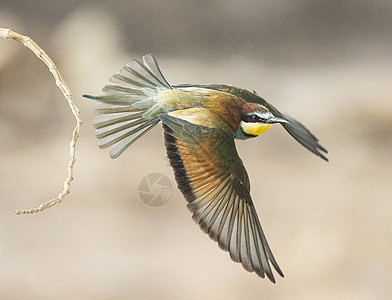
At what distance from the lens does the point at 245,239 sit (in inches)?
27.2

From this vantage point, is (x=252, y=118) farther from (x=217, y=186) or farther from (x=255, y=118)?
(x=217, y=186)

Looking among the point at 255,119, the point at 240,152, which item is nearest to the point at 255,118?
the point at 255,119

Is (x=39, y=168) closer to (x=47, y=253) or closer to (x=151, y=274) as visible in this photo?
(x=47, y=253)

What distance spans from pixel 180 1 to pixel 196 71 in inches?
12.7

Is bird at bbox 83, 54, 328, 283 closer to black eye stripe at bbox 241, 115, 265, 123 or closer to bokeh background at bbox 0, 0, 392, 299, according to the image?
black eye stripe at bbox 241, 115, 265, 123

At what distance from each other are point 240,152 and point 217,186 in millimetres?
1756

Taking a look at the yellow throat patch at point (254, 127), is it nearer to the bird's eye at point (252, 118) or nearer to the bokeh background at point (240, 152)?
the bird's eye at point (252, 118)

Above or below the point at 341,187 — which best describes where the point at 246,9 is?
above

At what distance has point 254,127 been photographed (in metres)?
0.65

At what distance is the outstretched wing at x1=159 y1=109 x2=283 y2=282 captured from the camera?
2.19 feet

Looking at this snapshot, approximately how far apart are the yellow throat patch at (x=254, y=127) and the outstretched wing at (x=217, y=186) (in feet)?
0.09

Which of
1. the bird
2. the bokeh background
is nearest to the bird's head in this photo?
the bird

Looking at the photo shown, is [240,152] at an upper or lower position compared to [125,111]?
lower

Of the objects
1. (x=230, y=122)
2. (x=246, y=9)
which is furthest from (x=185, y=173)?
(x=246, y=9)
